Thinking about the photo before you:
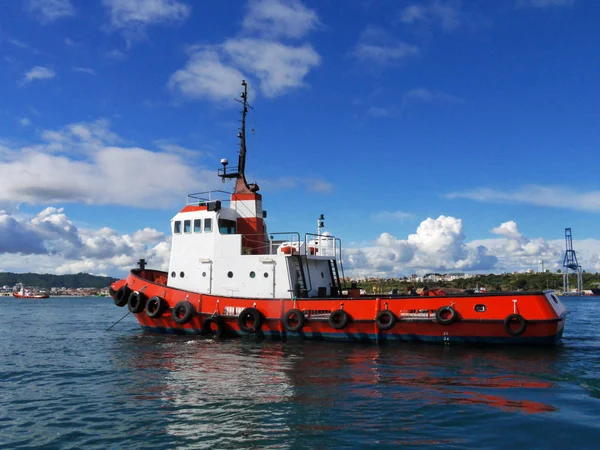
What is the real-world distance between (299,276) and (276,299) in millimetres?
1439

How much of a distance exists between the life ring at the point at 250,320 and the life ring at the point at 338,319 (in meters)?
2.43

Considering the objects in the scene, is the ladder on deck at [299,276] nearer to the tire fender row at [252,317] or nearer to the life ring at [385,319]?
the tire fender row at [252,317]

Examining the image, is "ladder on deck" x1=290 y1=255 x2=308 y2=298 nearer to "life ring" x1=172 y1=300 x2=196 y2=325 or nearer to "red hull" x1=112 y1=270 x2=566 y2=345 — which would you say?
"red hull" x1=112 y1=270 x2=566 y2=345

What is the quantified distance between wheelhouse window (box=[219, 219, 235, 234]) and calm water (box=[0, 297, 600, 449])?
473cm

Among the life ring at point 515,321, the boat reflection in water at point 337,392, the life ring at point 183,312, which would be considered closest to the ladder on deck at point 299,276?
the boat reflection in water at point 337,392

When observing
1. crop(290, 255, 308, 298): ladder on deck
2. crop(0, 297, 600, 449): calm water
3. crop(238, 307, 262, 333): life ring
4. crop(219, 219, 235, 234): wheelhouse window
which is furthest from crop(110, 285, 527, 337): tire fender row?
crop(219, 219, 235, 234): wheelhouse window

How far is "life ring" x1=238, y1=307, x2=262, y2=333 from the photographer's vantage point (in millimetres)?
16562

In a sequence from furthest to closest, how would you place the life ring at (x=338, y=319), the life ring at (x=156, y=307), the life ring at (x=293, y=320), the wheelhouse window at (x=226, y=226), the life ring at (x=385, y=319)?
the wheelhouse window at (x=226, y=226)
the life ring at (x=156, y=307)
the life ring at (x=293, y=320)
the life ring at (x=338, y=319)
the life ring at (x=385, y=319)

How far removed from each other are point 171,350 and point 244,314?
2.67m

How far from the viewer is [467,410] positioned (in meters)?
8.43

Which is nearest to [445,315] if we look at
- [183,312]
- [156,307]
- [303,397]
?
[303,397]

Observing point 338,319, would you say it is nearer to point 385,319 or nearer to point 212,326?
point 385,319

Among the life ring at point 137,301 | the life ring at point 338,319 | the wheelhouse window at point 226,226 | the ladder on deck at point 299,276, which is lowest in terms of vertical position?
the life ring at point 338,319

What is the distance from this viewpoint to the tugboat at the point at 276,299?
1452 cm
